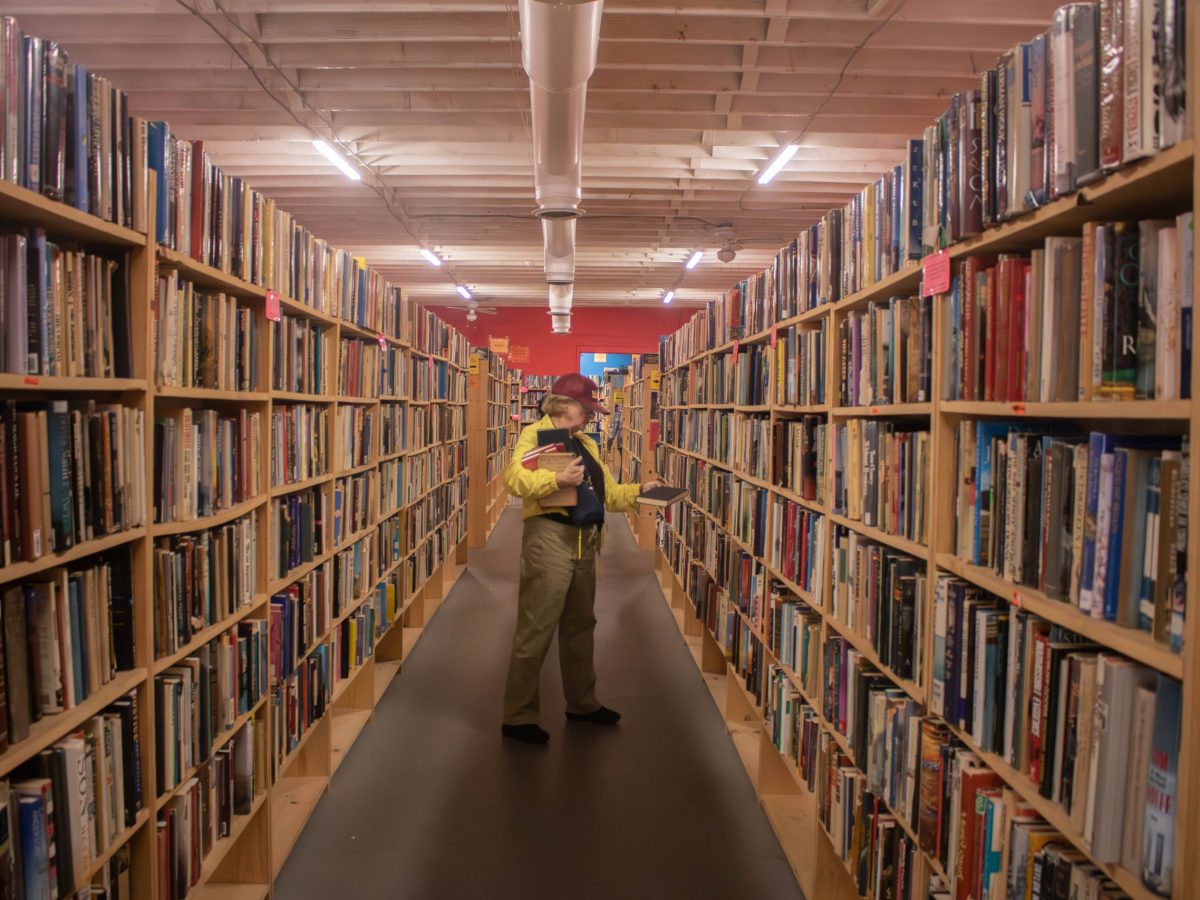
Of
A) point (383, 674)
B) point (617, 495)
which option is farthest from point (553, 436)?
point (383, 674)

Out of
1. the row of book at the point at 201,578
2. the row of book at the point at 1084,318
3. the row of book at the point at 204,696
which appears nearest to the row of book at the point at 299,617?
the row of book at the point at 204,696

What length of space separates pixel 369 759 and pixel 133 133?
9.05 feet

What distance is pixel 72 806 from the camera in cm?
143

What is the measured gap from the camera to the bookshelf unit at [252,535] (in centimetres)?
160

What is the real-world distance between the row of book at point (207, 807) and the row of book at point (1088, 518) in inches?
76.4

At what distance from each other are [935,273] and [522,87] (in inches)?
136

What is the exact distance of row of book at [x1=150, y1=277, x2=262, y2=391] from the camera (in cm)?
180

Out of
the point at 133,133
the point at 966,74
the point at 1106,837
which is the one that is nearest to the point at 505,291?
the point at 966,74

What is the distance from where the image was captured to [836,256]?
2.43m

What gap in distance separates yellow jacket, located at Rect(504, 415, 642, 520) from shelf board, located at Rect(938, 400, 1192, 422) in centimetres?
215

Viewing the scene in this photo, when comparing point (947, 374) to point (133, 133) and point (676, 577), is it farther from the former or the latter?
point (676, 577)

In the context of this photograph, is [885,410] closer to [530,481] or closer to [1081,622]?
[1081,622]

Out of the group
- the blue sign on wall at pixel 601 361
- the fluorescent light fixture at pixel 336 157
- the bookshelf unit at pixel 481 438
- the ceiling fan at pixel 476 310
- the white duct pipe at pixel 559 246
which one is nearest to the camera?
the fluorescent light fixture at pixel 336 157

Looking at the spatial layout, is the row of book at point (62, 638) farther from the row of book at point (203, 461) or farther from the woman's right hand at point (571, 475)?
the woman's right hand at point (571, 475)
